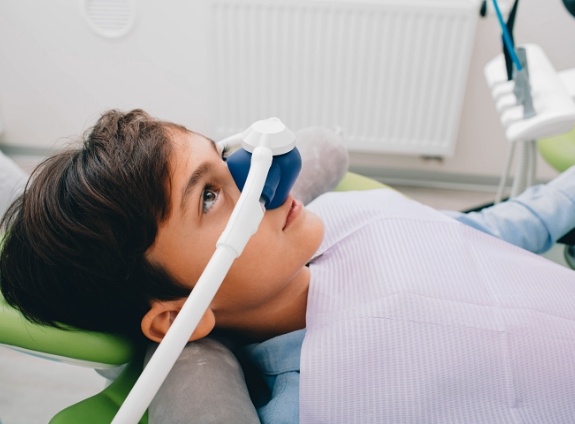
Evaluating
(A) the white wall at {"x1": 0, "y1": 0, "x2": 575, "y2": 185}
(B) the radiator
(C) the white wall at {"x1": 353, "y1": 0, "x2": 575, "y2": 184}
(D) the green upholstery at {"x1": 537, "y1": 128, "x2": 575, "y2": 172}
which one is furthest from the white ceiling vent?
(D) the green upholstery at {"x1": 537, "y1": 128, "x2": 575, "y2": 172}

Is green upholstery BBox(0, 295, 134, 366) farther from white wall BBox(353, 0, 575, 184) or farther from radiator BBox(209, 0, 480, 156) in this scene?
white wall BBox(353, 0, 575, 184)

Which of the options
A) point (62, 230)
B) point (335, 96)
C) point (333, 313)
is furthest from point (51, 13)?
point (333, 313)

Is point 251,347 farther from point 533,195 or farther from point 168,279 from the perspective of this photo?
point 533,195

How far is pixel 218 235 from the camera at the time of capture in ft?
2.46

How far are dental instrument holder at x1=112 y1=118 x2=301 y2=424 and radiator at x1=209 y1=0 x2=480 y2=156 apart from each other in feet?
4.21

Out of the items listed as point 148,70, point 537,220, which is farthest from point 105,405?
point 148,70

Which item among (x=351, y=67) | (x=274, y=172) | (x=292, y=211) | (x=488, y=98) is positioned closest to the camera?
(x=274, y=172)

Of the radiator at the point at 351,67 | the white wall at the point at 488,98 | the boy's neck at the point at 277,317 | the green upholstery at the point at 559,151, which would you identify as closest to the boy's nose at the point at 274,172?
the boy's neck at the point at 277,317

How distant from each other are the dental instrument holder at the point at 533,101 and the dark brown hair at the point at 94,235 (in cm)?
56

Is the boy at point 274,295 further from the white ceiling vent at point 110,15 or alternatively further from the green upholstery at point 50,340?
the white ceiling vent at point 110,15

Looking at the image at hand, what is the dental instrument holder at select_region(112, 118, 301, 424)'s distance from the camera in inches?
19.8

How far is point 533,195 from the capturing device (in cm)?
108

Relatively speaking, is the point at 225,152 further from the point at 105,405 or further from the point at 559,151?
the point at 559,151

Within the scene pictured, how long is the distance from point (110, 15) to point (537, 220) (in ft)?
5.39
